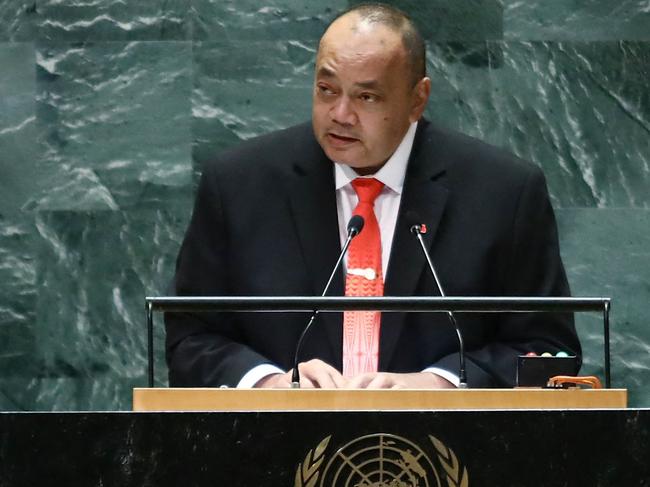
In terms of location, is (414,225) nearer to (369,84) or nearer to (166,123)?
(369,84)

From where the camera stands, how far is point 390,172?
4.90m

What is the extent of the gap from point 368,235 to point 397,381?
0.81 metres

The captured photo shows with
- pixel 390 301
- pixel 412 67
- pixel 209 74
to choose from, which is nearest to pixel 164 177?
pixel 209 74

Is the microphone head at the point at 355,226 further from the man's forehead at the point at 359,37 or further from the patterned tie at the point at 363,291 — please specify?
the man's forehead at the point at 359,37

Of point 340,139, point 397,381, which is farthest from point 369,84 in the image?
point 397,381

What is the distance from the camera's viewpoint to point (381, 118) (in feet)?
15.7

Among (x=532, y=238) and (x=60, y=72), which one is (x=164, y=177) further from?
(x=532, y=238)

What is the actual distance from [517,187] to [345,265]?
0.63 metres

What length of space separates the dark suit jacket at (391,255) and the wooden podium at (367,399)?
110 cm

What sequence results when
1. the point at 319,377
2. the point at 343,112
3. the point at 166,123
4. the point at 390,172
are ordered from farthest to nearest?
the point at 166,123
the point at 390,172
the point at 343,112
the point at 319,377

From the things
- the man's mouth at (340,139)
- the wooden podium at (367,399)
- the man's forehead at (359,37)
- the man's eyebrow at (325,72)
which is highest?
the man's forehead at (359,37)

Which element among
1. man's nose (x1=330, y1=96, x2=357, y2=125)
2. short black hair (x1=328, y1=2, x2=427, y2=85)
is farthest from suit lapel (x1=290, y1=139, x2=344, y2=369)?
short black hair (x1=328, y1=2, x2=427, y2=85)

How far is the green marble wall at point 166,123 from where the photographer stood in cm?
659

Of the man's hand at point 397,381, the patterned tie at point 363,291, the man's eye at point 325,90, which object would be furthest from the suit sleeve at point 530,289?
the man's eye at point 325,90
